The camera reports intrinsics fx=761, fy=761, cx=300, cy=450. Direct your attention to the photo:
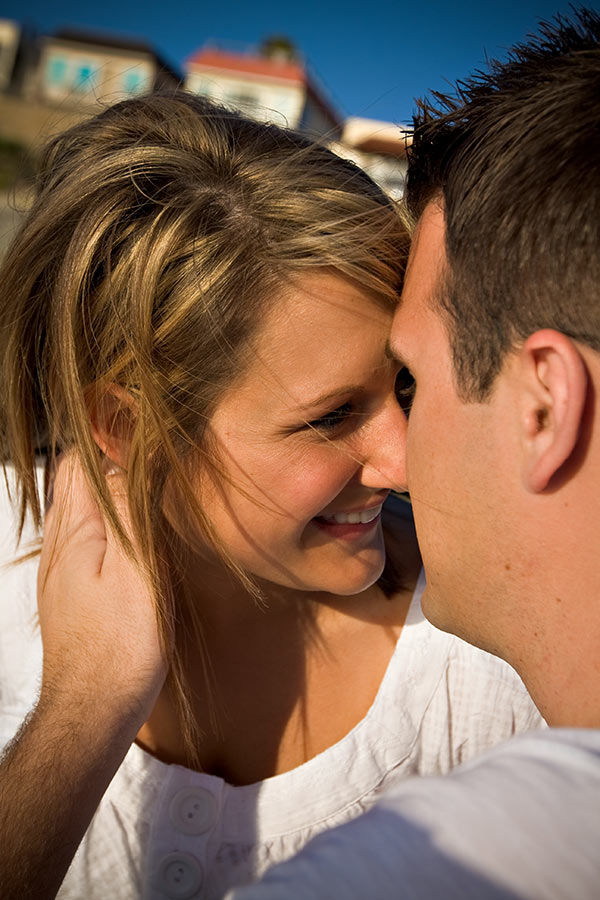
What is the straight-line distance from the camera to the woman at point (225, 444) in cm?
220

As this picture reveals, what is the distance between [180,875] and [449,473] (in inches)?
58.4

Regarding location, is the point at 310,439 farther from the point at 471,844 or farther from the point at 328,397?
the point at 471,844

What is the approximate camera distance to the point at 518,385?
5.15ft

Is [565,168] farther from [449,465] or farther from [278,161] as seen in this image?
[278,161]

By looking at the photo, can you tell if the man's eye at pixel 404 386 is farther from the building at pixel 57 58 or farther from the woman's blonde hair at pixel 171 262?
the building at pixel 57 58

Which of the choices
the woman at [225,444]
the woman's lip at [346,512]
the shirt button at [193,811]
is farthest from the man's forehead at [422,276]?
the shirt button at [193,811]

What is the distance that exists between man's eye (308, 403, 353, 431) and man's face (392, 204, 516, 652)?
0.97 ft

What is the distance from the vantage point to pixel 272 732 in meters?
2.51

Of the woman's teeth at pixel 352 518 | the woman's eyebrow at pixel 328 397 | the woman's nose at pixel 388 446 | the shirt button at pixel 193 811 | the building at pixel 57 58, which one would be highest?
the building at pixel 57 58

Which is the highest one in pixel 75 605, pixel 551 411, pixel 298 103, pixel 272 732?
pixel 298 103

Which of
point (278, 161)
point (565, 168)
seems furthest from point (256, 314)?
point (565, 168)

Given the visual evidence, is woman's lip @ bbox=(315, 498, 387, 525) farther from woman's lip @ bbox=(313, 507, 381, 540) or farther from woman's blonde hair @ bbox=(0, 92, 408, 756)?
woman's blonde hair @ bbox=(0, 92, 408, 756)

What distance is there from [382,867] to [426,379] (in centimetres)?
114

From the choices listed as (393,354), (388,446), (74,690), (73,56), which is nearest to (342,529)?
(388,446)
